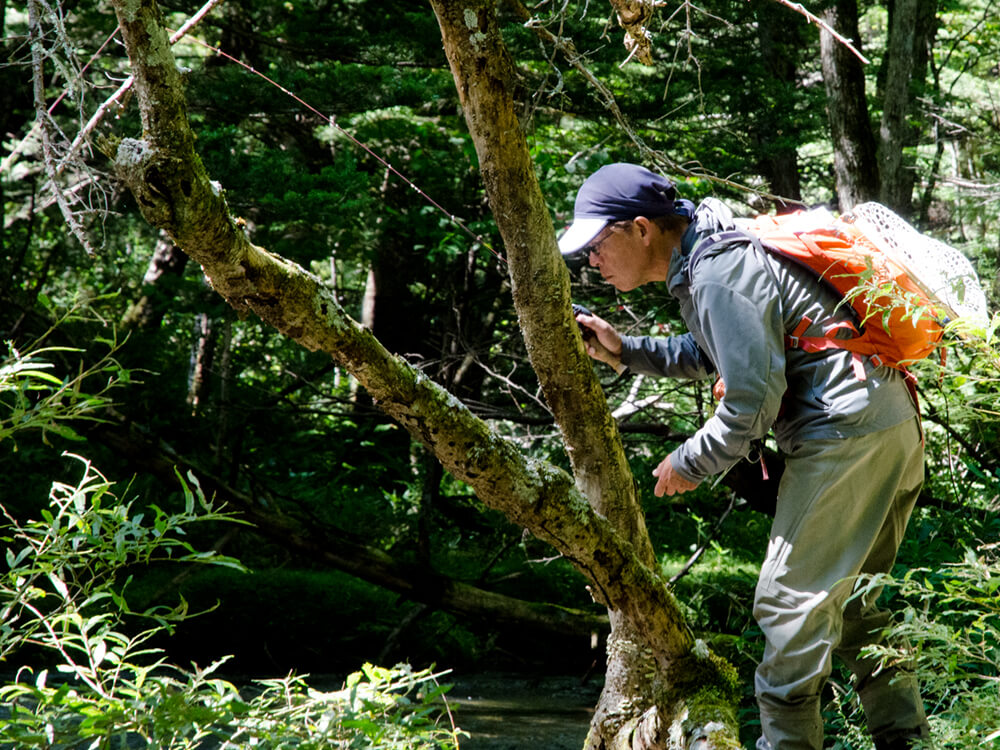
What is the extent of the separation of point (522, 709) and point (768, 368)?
3.60 metres

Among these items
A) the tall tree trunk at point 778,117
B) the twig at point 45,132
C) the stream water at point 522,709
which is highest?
the tall tree trunk at point 778,117

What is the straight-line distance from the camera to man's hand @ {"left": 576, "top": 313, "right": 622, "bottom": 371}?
10.1 feet

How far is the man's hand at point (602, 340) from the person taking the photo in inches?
121

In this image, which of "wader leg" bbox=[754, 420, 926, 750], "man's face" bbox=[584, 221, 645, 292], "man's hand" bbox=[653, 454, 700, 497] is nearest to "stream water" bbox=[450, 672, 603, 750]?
"wader leg" bbox=[754, 420, 926, 750]

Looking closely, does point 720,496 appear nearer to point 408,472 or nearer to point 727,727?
point 408,472

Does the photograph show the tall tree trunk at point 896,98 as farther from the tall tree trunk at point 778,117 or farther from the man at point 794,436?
the man at point 794,436

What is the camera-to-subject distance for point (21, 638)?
155 centimetres

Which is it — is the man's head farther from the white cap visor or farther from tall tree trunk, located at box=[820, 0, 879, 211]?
tall tree trunk, located at box=[820, 0, 879, 211]

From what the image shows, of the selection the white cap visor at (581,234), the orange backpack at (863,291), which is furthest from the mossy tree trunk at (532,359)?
the orange backpack at (863,291)

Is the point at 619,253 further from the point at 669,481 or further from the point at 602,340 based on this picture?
the point at 669,481

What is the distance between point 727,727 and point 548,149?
191 inches

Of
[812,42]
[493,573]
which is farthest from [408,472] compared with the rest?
[812,42]

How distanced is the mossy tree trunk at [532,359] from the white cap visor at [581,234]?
14cm

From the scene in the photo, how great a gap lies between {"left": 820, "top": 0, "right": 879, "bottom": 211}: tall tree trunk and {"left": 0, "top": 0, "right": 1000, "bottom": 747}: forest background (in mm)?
15
